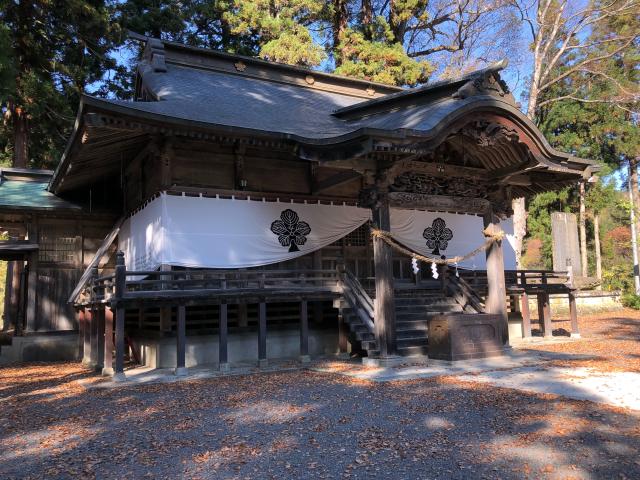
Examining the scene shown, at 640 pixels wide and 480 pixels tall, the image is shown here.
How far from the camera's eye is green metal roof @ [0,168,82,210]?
13.8 m

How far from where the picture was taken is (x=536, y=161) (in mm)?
11414

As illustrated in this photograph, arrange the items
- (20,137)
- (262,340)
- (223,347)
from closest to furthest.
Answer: (223,347) < (262,340) < (20,137)

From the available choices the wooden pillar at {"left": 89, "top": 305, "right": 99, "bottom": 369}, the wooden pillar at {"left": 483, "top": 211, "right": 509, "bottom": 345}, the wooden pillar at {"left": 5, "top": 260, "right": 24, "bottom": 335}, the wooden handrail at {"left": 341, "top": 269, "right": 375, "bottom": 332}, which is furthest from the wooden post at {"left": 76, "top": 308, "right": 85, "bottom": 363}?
the wooden pillar at {"left": 483, "top": 211, "right": 509, "bottom": 345}

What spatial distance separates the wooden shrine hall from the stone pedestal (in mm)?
36

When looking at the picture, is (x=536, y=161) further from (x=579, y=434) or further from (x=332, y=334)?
(x=579, y=434)

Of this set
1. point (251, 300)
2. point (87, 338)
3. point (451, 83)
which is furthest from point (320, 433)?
point (87, 338)

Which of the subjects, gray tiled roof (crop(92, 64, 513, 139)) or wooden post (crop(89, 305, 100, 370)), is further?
wooden post (crop(89, 305, 100, 370))

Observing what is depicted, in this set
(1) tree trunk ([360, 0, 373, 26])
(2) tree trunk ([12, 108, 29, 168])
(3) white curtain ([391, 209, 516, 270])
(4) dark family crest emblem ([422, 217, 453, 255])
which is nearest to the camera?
(3) white curtain ([391, 209, 516, 270])

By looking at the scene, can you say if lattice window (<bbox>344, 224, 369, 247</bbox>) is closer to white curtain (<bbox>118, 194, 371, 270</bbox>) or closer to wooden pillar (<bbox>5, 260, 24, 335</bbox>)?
white curtain (<bbox>118, 194, 371, 270</bbox>)

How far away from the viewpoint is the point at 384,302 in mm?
10281

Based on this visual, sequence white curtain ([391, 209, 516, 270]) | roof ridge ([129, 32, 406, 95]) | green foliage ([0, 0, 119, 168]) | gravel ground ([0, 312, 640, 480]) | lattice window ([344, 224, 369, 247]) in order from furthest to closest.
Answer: green foliage ([0, 0, 119, 168]) → roof ridge ([129, 32, 406, 95]) → lattice window ([344, 224, 369, 247]) → white curtain ([391, 209, 516, 270]) → gravel ground ([0, 312, 640, 480])

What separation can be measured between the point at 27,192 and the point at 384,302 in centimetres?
1113

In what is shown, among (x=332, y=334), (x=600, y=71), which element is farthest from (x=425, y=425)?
(x=600, y=71)

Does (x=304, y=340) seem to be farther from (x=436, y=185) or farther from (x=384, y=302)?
(x=436, y=185)
